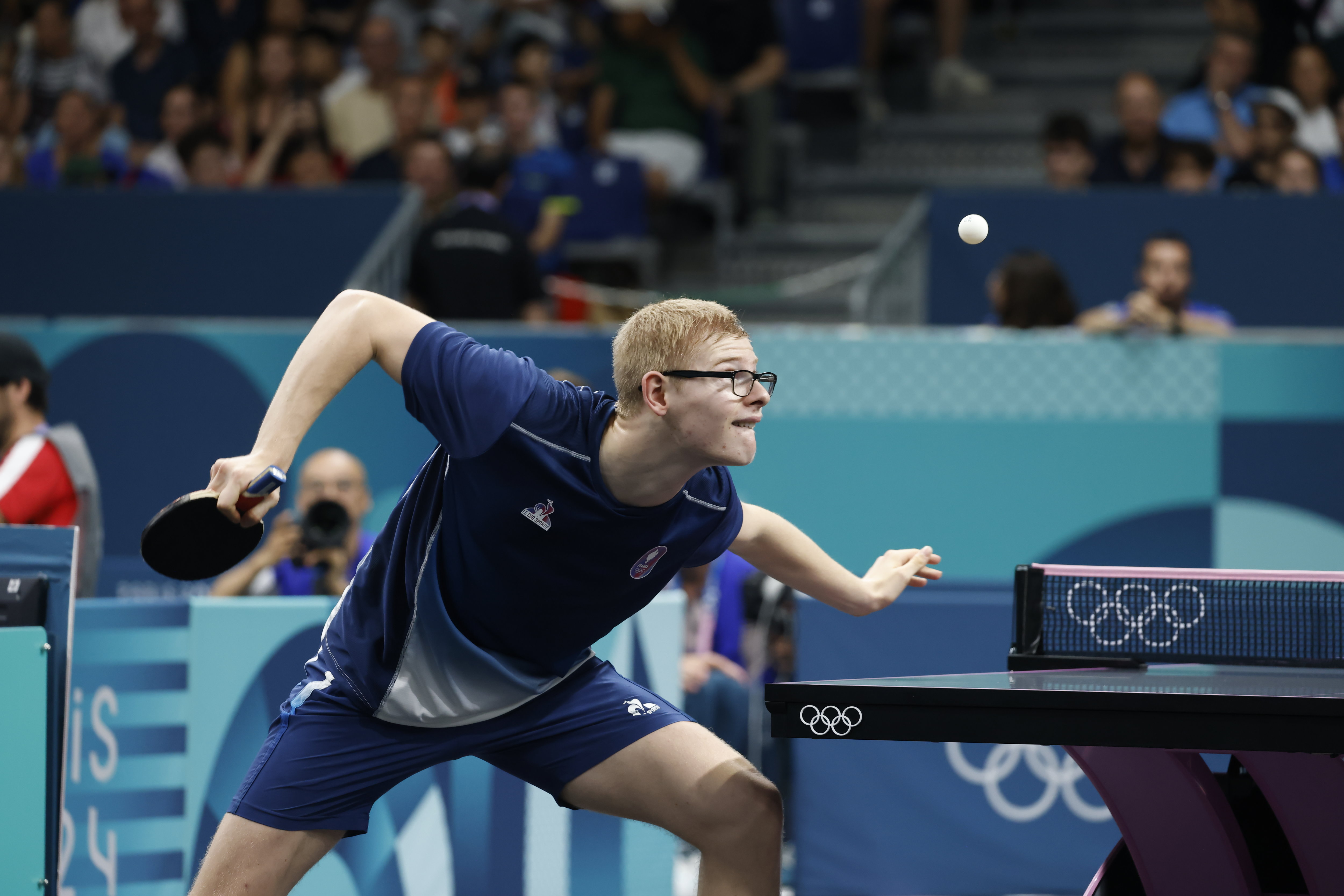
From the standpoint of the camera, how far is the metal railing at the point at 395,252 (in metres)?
7.83

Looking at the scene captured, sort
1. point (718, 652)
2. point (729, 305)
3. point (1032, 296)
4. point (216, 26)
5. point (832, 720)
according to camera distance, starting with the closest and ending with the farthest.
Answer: point (832, 720) < point (718, 652) < point (1032, 296) < point (729, 305) < point (216, 26)

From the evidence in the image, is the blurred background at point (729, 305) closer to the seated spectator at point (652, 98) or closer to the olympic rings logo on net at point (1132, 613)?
the seated spectator at point (652, 98)

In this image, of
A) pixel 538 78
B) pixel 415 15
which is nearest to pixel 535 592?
pixel 538 78

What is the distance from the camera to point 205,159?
9.17 meters

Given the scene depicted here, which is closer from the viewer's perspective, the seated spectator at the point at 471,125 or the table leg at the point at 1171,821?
the table leg at the point at 1171,821

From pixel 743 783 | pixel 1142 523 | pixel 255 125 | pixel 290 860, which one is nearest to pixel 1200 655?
pixel 743 783

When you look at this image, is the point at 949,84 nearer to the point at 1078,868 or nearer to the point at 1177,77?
the point at 1177,77

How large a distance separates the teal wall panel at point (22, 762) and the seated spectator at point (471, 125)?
5.74 meters

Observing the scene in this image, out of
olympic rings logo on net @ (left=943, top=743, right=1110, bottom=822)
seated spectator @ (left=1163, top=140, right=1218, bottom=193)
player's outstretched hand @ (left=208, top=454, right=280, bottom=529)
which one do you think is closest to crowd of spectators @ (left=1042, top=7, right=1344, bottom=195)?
seated spectator @ (left=1163, top=140, right=1218, bottom=193)

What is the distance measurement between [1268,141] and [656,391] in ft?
21.6

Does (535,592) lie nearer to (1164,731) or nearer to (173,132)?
(1164,731)

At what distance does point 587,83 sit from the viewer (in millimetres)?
10430

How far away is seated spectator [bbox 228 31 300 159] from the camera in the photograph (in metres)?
9.80

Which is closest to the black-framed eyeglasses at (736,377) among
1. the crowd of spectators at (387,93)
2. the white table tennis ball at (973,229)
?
the white table tennis ball at (973,229)
